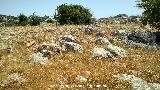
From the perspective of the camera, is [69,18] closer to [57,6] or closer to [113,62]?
[57,6]

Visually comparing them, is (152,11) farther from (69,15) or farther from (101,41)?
(69,15)

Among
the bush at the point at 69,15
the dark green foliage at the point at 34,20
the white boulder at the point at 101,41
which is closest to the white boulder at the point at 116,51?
the white boulder at the point at 101,41

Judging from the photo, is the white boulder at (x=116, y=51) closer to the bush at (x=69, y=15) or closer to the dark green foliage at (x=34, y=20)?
the bush at (x=69, y=15)

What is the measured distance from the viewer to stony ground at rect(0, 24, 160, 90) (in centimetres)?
1661

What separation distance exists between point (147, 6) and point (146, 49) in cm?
658

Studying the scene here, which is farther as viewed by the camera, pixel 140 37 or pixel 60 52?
pixel 140 37

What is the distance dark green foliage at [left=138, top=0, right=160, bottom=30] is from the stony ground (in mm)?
6157

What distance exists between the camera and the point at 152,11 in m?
29.6

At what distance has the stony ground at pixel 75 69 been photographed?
1661cm

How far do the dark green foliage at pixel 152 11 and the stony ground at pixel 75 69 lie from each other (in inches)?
242

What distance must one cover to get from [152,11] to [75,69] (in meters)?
14.0

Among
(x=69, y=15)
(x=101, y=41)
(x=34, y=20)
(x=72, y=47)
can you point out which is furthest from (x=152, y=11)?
(x=34, y=20)

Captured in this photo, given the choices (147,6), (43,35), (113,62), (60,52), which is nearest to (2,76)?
(60,52)

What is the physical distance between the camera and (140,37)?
2825cm
